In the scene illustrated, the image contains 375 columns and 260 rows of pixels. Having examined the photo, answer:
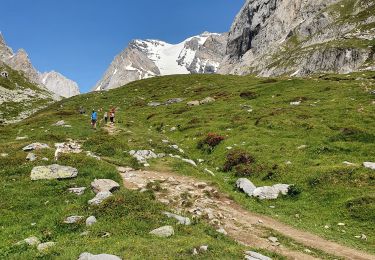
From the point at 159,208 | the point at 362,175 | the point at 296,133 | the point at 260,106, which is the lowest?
the point at 159,208

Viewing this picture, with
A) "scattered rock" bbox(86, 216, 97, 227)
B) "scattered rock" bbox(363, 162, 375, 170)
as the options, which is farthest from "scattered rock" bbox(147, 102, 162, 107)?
"scattered rock" bbox(86, 216, 97, 227)

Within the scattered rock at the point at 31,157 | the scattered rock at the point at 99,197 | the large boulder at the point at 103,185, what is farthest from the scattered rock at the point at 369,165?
the scattered rock at the point at 31,157

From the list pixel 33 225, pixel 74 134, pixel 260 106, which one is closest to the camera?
pixel 33 225

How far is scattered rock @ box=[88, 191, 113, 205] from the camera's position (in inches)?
765

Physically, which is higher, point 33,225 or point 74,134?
point 74,134

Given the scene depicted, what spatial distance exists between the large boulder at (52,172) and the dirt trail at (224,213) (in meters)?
3.62

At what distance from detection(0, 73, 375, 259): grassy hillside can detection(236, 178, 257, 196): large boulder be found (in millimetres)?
470

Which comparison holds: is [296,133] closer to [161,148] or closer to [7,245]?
[161,148]

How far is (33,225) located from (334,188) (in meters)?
17.7

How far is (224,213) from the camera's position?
21.6m

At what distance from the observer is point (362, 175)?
1007 inches

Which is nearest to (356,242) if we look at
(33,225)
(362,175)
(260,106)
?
(362,175)

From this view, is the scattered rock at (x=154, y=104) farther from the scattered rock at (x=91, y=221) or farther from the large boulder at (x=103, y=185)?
the scattered rock at (x=91, y=221)

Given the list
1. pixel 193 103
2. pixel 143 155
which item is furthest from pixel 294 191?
pixel 193 103
